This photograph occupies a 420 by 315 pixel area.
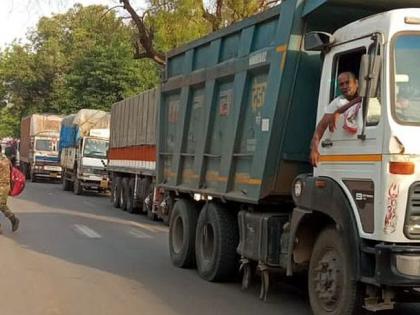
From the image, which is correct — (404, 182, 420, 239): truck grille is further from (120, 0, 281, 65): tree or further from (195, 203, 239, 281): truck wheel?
(120, 0, 281, 65): tree

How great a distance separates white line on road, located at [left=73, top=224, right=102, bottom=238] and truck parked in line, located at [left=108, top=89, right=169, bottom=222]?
2096mm

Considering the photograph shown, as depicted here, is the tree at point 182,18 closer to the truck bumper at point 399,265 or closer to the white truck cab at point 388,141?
the white truck cab at point 388,141

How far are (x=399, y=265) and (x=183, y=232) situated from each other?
17.6 ft

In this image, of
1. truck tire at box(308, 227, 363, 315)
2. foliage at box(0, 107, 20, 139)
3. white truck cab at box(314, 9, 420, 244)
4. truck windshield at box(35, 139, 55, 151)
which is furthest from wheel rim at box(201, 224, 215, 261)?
foliage at box(0, 107, 20, 139)

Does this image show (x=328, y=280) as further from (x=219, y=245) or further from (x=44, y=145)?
Answer: (x=44, y=145)

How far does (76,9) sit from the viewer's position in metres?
66.6

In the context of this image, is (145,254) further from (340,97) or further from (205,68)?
(340,97)

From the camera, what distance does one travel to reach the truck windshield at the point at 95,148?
2833 cm

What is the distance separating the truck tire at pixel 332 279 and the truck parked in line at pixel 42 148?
30.8 m

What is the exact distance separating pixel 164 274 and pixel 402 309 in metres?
3.45

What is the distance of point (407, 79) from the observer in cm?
605

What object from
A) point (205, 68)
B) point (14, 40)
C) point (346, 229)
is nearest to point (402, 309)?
point (346, 229)

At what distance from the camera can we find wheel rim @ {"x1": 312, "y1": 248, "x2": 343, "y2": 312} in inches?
257

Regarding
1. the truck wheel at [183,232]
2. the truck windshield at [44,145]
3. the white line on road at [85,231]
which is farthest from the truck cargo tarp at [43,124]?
the truck wheel at [183,232]
